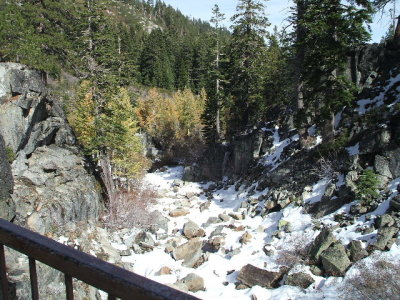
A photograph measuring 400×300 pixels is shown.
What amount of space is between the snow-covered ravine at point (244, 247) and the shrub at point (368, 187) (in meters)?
0.56

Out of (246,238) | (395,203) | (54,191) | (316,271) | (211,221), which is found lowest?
(211,221)

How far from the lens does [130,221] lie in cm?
2134

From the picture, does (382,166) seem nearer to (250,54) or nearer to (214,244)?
(214,244)

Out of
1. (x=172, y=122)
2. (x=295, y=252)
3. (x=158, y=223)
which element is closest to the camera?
(x=295, y=252)

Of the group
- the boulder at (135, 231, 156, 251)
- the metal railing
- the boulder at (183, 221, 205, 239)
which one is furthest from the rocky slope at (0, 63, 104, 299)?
the metal railing

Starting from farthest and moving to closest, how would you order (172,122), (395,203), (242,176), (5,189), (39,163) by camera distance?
(172,122), (242,176), (39,163), (5,189), (395,203)

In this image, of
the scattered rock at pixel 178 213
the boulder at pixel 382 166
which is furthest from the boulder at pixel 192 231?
the boulder at pixel 382 166

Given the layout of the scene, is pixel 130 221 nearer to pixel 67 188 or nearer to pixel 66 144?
pixel 67 188

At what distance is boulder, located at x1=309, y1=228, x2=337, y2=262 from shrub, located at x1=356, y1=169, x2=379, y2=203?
2.18 meters

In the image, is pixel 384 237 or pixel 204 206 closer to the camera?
pixel 384 237

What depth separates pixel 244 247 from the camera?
16078mm

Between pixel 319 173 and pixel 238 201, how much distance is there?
6.55 meters

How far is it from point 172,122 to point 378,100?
37979 millimetres

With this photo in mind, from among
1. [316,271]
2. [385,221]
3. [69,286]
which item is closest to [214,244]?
[316,271]
